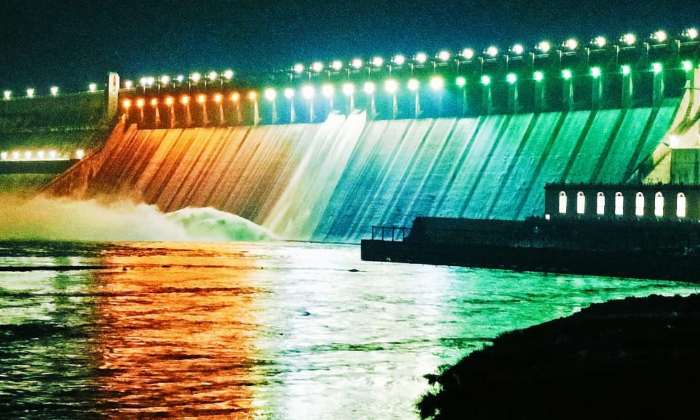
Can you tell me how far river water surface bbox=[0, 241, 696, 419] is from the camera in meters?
14.7

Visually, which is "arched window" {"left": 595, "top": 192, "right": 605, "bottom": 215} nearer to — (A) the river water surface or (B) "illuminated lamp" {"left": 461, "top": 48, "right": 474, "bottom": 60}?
(A) the river water surface

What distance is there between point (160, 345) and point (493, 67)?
4578 centimetres

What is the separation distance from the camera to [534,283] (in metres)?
36.8

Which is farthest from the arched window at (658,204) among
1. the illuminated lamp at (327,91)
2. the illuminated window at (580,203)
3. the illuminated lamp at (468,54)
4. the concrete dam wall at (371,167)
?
the illuminated lamp at (327,91)

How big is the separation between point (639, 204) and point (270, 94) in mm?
38489

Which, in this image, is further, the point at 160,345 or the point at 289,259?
the point at 289,259

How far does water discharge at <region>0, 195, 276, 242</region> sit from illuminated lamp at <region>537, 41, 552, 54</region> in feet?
67.7

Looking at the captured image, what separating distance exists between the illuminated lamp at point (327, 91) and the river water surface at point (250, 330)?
28.0 metres

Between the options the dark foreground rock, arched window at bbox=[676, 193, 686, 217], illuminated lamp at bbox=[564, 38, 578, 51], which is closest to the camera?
the dark foreground rock

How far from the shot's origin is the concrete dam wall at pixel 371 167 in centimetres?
5366

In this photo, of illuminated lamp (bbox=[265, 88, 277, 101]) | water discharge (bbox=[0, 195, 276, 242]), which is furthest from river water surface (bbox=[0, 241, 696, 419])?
illuminated lamp (bbox=[265, 88, 277, 101])

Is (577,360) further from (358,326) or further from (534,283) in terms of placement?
(534,283)

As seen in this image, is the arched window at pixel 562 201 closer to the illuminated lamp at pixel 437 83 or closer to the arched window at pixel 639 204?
the arched window at pixel 639 204

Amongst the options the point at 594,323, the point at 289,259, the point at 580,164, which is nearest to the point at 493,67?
the point at 580,164
